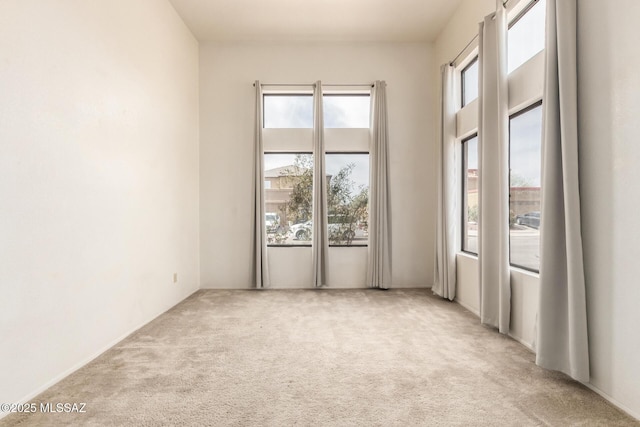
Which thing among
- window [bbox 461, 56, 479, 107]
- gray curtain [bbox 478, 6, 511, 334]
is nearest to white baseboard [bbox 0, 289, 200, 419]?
gray curtain [bbox 478, 6, 511, 334]

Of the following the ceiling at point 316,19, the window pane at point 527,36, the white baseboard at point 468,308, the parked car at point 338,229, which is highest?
the ceiling at point 316,19

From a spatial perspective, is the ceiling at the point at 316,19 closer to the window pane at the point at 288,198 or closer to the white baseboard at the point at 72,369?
the window pane at the point at 288,198

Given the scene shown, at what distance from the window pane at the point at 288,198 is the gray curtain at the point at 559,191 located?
337cm

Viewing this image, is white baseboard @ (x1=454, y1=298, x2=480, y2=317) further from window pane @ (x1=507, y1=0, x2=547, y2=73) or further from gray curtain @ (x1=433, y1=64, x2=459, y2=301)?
window pane @ (x1=507, y1=0, x2=547, y2=73)

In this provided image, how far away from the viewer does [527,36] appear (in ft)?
9.97

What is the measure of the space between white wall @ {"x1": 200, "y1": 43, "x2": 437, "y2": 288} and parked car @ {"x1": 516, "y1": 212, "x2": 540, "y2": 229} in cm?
201

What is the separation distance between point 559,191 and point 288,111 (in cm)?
389

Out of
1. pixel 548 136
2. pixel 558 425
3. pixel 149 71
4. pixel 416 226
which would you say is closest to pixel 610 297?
pixel 558 425

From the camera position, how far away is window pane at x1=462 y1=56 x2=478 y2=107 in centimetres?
415

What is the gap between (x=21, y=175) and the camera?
204 cm

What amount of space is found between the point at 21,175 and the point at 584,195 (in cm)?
350

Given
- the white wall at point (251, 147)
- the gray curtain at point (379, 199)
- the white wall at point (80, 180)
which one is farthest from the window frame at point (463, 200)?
the white wall at point (80, 180)

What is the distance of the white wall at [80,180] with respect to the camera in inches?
79.0

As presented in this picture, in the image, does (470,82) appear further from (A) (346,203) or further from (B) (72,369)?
(B) (72,369)
